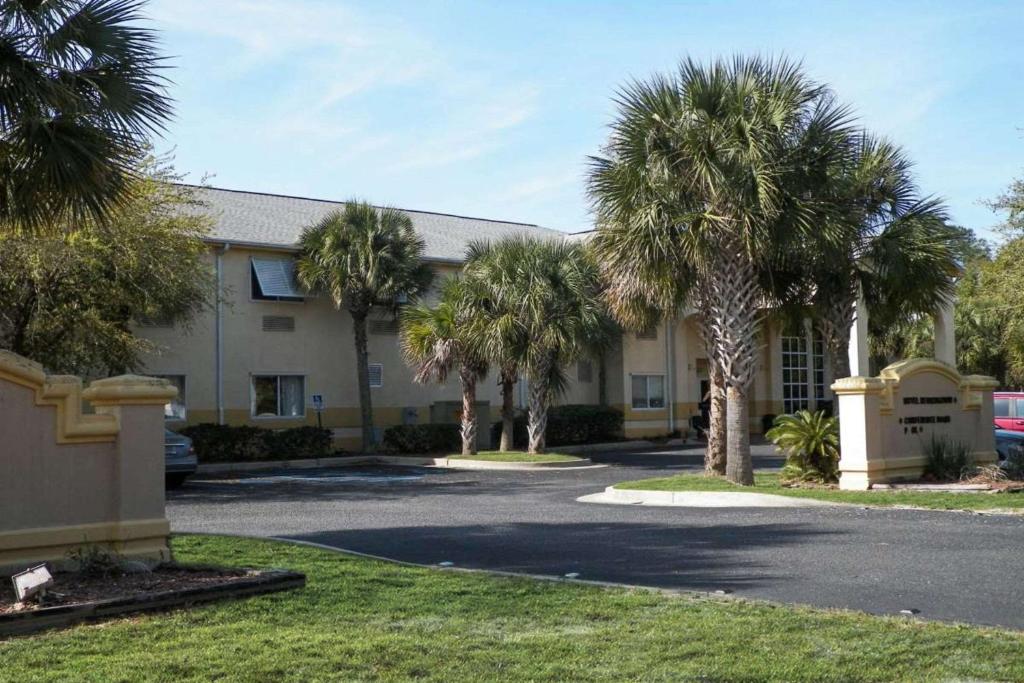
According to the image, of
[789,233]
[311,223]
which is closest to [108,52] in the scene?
[789,233]

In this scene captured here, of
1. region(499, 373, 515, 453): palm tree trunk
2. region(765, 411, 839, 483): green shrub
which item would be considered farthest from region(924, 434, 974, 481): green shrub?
region(499, 373, 515, 453): palm tree trunk

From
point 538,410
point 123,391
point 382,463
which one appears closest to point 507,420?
point 538,410

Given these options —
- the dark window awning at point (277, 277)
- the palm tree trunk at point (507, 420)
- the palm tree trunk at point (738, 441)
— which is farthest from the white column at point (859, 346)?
the palm tree trunk at point (738, 441)

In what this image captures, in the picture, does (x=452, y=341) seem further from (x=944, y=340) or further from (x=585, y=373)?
(x=944, y=340)

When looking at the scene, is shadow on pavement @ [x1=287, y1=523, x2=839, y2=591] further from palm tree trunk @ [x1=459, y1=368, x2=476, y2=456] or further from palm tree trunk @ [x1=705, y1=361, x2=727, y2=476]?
palm tree trunk @ [x1=459, y1=368, x2=476, y2=456]

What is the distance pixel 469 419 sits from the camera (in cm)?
2941

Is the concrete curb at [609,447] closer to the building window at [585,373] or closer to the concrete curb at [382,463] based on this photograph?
the building window at [585,373]

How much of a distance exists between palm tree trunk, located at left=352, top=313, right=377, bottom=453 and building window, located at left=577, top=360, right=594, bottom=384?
833 centimetres

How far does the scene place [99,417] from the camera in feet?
31.6

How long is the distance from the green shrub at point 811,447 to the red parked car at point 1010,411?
11.5 metres

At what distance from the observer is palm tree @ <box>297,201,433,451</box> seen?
→ 98.8 ft

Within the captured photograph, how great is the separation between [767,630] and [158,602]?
423 cm

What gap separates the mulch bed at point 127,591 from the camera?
772 centimetres

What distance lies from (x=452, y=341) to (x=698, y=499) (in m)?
11.6
